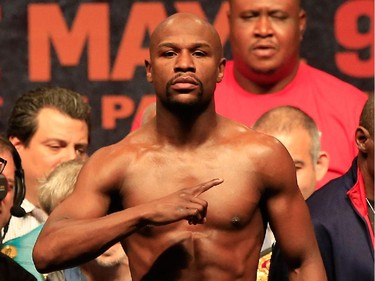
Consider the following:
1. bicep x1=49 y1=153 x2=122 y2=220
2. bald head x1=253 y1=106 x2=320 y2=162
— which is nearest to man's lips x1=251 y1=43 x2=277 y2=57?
bald head x1=253 y1=106 x2=320 y2=162

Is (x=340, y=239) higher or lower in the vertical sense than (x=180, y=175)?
lower

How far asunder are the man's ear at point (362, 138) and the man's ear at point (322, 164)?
2.02ft

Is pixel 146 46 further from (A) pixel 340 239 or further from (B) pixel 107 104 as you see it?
(A) pixel 340 239

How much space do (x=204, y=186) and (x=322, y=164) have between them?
1.63m

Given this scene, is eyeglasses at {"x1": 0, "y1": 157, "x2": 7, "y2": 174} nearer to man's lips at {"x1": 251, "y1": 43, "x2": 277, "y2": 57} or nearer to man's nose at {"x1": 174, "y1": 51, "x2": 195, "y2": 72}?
man's nose at {"x1": 174, "y1": 51, "x2": 195, "y2": 72}

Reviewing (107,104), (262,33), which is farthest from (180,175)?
(107,104)

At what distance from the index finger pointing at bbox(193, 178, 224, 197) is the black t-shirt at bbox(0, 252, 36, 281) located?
2.87 ft

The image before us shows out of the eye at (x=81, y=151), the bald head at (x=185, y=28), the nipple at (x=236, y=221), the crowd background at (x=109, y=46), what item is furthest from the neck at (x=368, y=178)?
the crowd background at (x=109, y=46)

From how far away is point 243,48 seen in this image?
5.51 meters

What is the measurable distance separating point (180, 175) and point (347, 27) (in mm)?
2315

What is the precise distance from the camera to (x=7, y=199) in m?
4.46

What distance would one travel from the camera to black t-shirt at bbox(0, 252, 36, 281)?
4.29m

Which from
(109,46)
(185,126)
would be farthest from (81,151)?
(185,126)

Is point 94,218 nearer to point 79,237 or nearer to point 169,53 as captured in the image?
point 79,237
